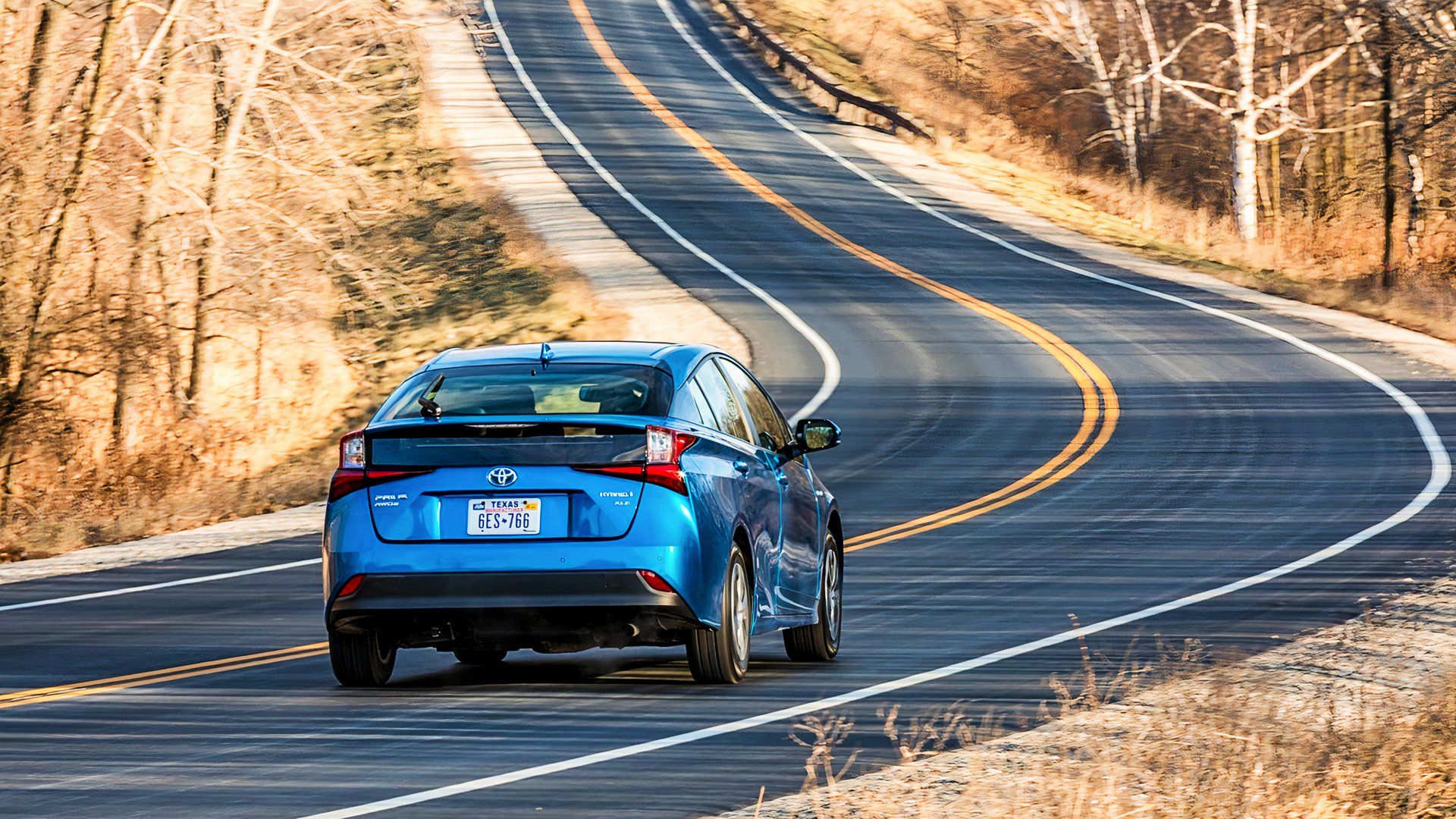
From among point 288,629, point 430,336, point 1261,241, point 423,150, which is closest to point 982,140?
point 1261,241

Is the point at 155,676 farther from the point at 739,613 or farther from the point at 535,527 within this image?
the point at 739,613

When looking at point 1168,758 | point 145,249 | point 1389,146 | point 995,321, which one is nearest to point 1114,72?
point 1389,146

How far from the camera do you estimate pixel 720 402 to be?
10.2 m

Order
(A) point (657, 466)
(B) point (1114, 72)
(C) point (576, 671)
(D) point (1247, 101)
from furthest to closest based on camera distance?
(B) point (1114, 72) → (D) point (1247, 101) → (C) point (576, 671) → (A) point (657, 466)

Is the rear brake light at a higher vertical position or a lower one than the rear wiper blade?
lower

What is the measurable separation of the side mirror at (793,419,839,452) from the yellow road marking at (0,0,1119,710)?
3.02 metres

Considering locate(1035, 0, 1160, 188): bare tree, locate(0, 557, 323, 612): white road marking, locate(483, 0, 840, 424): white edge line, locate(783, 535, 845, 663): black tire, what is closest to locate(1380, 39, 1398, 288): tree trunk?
locate(1035, 0, 1160, 188): bare tree

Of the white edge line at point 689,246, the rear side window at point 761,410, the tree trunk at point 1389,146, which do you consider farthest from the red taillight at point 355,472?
the tree trunk at point 1389,146

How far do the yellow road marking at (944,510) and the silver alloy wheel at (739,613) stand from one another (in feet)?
9.09

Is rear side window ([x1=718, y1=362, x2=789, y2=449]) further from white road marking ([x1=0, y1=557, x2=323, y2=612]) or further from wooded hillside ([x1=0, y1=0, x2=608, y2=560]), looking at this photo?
wooded hillside ([x1=0, y1=0, x2=608, y2=560])

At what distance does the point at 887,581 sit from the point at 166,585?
5318mm

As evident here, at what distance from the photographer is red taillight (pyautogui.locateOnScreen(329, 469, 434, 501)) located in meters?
9.06

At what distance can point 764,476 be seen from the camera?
33.3 feet

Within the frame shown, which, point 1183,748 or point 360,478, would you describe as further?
point 360,478
